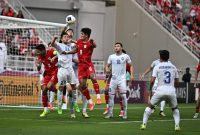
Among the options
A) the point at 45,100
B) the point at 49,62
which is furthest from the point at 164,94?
the point at 49,62

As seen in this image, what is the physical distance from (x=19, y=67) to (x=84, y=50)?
30.8ft

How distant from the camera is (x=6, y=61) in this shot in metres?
29.5

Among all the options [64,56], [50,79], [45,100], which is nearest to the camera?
[64,56]

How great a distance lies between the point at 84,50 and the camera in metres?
22.2

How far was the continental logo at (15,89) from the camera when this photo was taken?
2911 cm

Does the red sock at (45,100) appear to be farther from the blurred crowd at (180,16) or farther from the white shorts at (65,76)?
the blurred crowd at (180,16)

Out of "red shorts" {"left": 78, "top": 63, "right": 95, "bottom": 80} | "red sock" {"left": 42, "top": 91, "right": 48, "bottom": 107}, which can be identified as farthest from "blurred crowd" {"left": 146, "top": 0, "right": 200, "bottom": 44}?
"red sock" {"left": 42, "top": 91, "right": 48, "bottom": 107}

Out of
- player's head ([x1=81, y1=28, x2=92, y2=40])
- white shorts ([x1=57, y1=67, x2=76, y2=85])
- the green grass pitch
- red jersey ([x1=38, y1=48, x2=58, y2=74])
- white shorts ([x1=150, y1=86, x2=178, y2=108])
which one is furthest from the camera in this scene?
red jersey ([x1=38, y1=48, x2=58, y2=74])

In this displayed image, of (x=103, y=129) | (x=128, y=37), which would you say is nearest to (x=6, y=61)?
(x=103, y=129)

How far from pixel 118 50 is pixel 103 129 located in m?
4.98

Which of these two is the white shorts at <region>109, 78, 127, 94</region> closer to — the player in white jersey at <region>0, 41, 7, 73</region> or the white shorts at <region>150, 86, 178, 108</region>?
the white shorts at <region>150, 86, 178, 108</region>

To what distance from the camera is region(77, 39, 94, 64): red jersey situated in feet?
72.4

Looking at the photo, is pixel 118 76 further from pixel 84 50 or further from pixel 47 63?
pixel 47 63

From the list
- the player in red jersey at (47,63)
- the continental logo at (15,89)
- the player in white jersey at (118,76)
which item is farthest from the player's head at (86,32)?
the continental logo at (15,89)
